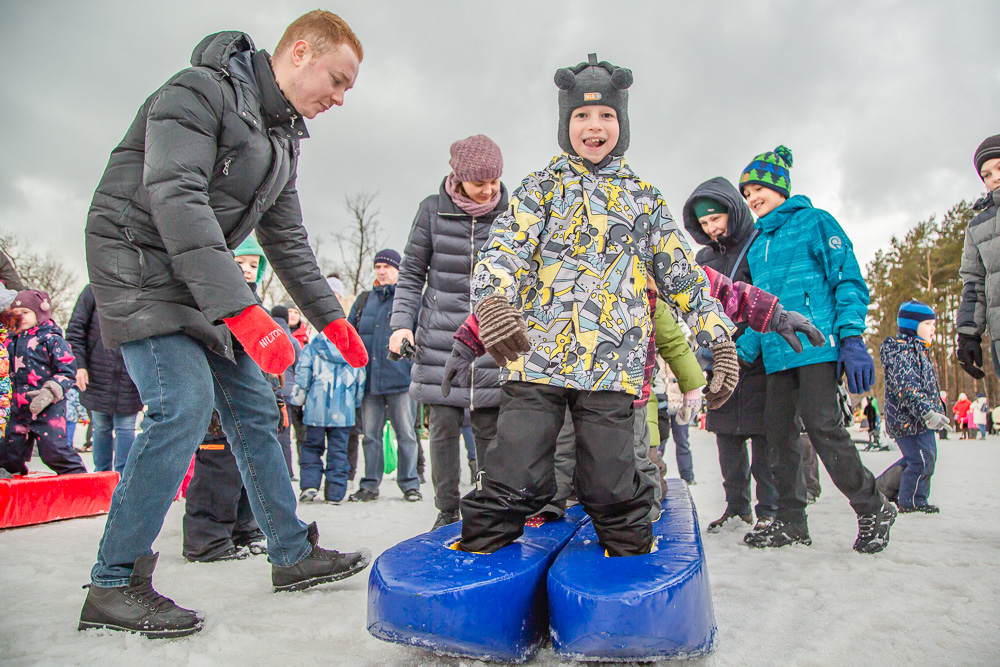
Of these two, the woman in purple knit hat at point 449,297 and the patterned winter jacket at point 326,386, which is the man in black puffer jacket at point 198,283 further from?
the patterned winter jacket at point 326,386

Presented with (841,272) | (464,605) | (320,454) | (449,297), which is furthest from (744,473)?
(320,454)

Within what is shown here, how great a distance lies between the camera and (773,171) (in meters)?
3.50

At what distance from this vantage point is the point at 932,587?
2346 mm

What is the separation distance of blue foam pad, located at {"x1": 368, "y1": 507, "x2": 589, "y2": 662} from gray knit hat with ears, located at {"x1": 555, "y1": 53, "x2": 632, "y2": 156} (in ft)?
5.13

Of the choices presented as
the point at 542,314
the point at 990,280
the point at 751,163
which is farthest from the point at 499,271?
the point at 990,280

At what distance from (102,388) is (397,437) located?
7.73 ft

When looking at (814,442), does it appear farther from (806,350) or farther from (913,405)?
(913,405)

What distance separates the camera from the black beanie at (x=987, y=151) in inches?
130

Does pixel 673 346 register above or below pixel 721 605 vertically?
above

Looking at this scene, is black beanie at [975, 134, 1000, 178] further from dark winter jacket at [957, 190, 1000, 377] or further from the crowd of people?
dark winter jacket at [957, 190, 1000, 377]

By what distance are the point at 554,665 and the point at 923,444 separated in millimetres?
4108

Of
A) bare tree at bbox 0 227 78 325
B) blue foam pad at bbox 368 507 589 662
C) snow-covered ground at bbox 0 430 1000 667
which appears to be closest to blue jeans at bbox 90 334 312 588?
snow-covered ground at bbox 0 430 1000 667

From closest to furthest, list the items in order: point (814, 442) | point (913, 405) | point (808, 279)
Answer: point (814, 442), point (808, 279), point (913, 405)

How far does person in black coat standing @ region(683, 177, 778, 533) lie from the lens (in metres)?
3.62
